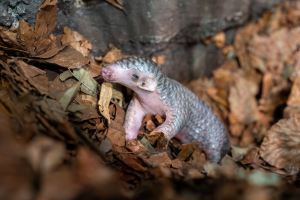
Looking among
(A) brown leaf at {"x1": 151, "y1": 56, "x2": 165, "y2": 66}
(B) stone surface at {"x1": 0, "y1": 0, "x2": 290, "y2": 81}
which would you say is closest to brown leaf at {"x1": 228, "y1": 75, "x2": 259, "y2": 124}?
(B) stone surface at {"x1": 0, "y1": 0, "x2": 290, "y2": 81}

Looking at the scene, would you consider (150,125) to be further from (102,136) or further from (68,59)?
(68,59)

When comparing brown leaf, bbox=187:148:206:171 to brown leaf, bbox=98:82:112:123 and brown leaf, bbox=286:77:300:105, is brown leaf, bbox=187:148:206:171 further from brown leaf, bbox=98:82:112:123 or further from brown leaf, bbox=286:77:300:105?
brown leaf, bbox=286:77:300:105

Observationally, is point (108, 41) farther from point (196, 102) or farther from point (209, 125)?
point (209, 125)

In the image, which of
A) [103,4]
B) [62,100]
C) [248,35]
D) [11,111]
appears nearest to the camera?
[11,111]

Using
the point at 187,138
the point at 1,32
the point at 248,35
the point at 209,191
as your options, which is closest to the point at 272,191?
the point at 209,191

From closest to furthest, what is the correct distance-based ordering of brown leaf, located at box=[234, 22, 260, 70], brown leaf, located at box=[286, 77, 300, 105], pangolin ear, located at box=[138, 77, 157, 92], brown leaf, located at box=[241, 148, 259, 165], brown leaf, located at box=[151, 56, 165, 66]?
pangolin ear, located at box=[138, 77, 157, 92]
brown leaf, located at box=[241, 148, 259, 165]
brown leaf, located at box=[286, 77, 300, 105]
brown leaf, located at box=[151, 56, 165, 66]
brown leaf, located at box=[234, 22, 260, 70]

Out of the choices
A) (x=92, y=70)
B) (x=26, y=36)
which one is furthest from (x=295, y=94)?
(x=26, y=36)

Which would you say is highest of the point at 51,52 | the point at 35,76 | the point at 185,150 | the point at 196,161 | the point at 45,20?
the point at 45,20
